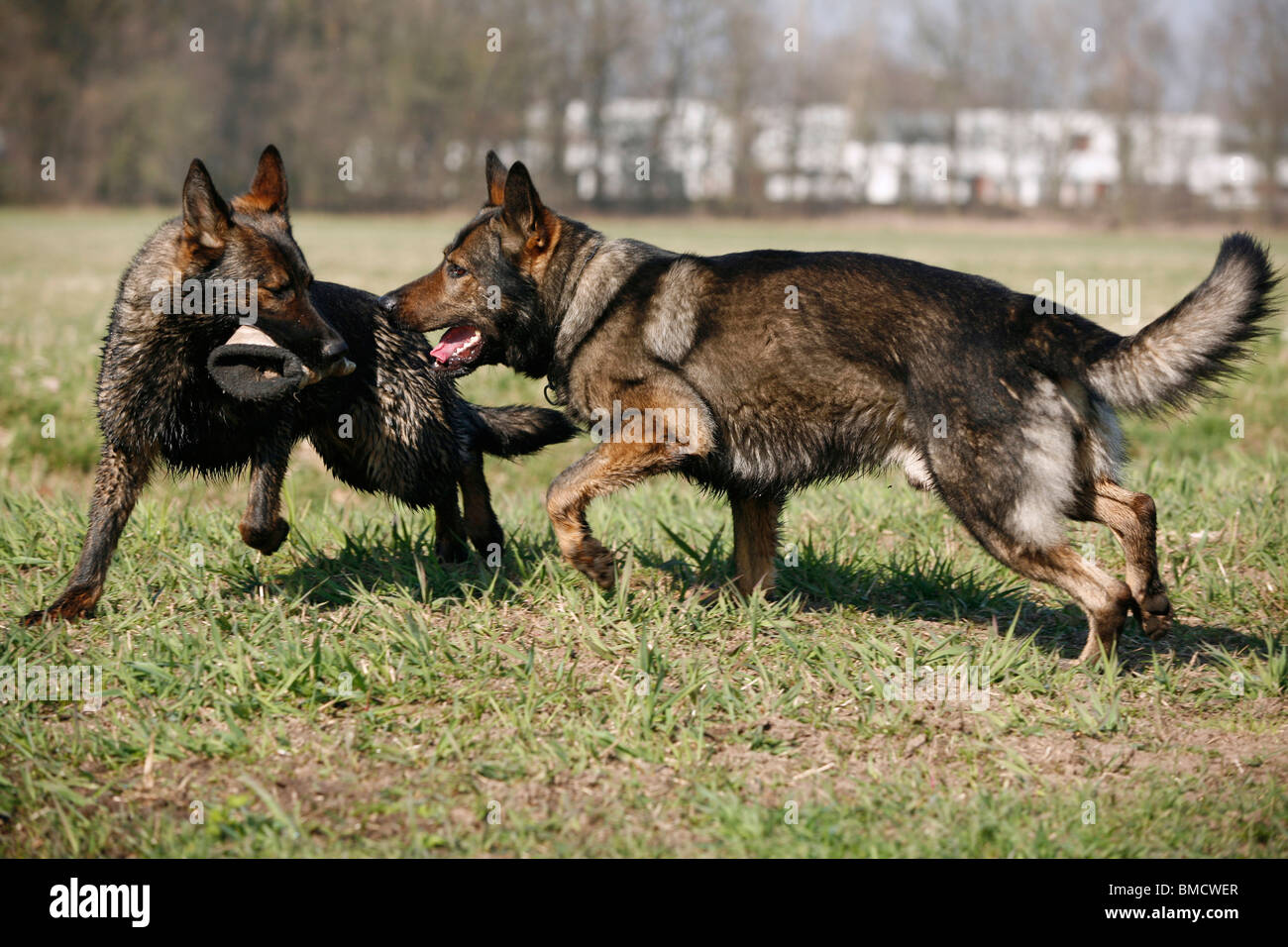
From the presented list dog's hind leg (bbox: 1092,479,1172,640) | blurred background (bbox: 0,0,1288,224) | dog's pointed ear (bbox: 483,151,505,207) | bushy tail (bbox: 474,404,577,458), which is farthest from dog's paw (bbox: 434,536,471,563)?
blurred background (bbox: 0,0,1288,224)

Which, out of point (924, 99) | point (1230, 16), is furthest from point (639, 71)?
point (1230, 16)

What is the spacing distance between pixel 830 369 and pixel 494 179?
1960mm

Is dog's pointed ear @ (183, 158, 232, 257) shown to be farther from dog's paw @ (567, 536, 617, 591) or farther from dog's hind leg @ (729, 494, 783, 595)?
dog's hind leg @ (729, 494, 783, 595)

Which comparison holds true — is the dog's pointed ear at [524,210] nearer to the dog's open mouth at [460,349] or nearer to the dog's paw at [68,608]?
the dog's open mouth at [460,349]

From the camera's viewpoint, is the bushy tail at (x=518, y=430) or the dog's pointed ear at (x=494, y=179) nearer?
the dog's pointed ear at (x=494, y=179)

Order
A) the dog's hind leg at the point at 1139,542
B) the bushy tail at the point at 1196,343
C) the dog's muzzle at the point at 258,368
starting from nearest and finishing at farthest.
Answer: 1. the bushy tail at the point at 1196,343
2. the dog's hind leg at the point at 1139,542
3. the dog's muzzle at the point at 258,368

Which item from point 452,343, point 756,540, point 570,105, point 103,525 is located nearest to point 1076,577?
point 756,540

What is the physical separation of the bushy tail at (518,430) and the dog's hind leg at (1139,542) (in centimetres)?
245

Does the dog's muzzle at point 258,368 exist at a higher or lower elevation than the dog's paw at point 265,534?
higher

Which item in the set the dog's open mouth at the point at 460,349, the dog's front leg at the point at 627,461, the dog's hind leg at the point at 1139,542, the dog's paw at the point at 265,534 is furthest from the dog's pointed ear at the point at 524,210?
the dog's hind leg at the point at 1139,542

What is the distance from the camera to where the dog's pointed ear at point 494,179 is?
5.23 m

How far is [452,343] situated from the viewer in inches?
199

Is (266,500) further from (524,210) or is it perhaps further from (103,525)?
(524,210)

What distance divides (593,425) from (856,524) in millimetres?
2087
